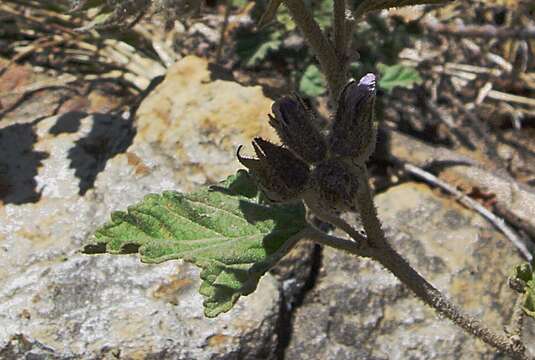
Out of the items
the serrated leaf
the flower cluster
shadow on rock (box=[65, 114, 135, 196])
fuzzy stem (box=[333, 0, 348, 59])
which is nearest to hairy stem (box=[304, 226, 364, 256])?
the flower cluster

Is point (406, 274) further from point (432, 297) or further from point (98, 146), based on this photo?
point (98, 146)

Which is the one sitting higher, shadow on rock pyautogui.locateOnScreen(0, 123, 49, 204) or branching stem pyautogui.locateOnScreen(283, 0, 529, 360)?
branching stem pyautogui.locateOnScreen(283, 0, 529, 360)

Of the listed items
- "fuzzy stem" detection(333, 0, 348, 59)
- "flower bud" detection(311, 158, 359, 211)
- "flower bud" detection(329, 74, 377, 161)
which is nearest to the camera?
"flower bud" detection(311, 158, 359, 211)

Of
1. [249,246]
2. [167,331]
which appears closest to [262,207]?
[249,246]

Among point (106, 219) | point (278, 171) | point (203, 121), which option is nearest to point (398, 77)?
point (203, 121)

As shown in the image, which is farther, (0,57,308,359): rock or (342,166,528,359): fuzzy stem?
(0,57,308,359): rock

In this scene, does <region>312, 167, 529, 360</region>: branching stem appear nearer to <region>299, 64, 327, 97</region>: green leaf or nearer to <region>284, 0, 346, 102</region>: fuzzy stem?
<region>284, 0, 346, 102</region>: fuzzy stem
